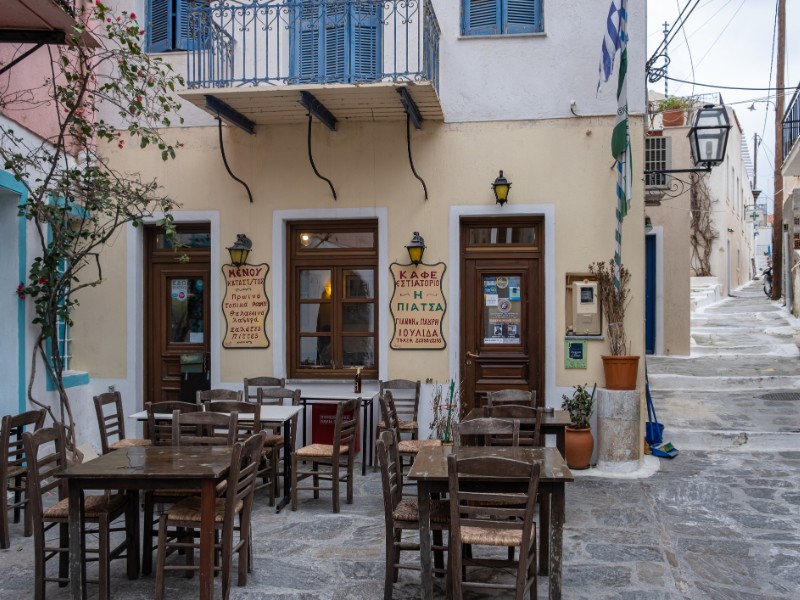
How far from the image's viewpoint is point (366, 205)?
→ 28.1ft

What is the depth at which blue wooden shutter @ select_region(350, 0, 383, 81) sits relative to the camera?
27.3 ft

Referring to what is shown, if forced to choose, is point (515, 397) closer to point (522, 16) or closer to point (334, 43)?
point (522, 16)

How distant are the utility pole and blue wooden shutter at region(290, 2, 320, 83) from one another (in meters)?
11.7

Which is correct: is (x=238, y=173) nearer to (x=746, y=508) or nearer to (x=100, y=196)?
(x=100, y=196)

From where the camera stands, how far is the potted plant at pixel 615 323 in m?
7.82

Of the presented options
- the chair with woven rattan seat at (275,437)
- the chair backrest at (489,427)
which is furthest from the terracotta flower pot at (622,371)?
the chair with woven rattan seat at (275,437)

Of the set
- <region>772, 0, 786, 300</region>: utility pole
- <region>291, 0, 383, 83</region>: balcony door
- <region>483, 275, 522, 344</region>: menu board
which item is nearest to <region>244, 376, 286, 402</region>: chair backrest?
<region>483, 275, 522, 344</region>: menu board

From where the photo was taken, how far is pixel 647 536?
19.3ft

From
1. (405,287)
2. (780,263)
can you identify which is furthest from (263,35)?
(780,263)

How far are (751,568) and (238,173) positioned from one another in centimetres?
633

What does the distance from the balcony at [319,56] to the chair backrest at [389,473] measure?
12.8 ft

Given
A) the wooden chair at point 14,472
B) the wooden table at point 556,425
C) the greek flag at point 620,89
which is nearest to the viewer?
the wooden chair at point 14,472

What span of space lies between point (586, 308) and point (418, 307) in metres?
1.77

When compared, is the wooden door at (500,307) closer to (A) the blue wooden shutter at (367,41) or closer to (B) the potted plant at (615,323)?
(B) the potted plant at (615,323)
